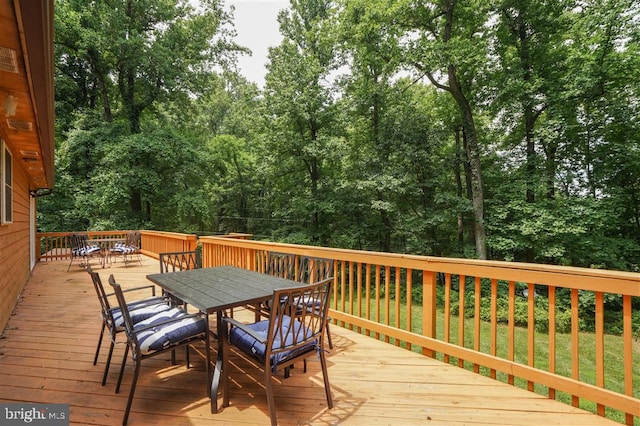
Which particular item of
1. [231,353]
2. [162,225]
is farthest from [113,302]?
[162,225]

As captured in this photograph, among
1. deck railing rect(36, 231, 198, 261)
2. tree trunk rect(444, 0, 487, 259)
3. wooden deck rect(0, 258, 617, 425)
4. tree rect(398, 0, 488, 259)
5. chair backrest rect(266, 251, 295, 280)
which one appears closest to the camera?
wooden deck rect(0, 258, 617, 425)

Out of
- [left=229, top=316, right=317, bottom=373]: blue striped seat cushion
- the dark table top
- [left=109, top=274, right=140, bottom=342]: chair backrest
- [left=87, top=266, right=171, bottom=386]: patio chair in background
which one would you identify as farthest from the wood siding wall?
[left=229, top=316, right=317, bottom=373]: blue striped seat cushion

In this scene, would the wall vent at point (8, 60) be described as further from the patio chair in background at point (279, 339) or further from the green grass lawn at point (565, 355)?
the green grass lawn at point (565, 355)

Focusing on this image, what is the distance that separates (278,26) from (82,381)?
16041mm

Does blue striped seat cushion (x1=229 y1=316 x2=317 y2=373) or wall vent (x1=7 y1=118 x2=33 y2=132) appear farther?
wall vent (x1=7 y1=118 x2=33 y2=132)

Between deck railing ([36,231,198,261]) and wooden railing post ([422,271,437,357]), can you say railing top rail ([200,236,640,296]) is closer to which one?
wooden railing post ([422,271,437,357])

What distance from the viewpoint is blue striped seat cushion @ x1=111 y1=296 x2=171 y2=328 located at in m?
2.41

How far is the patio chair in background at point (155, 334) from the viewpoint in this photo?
6.30ft

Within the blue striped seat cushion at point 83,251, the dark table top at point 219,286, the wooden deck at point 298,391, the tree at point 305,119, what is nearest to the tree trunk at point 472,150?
the tree at point 305,119

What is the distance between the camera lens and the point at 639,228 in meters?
9.02

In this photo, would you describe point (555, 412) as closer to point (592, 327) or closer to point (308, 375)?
point (308, 375)

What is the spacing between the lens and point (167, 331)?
210 centimetres

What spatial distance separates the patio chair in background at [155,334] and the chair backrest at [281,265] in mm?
1222

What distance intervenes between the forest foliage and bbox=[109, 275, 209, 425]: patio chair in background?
9086mm
